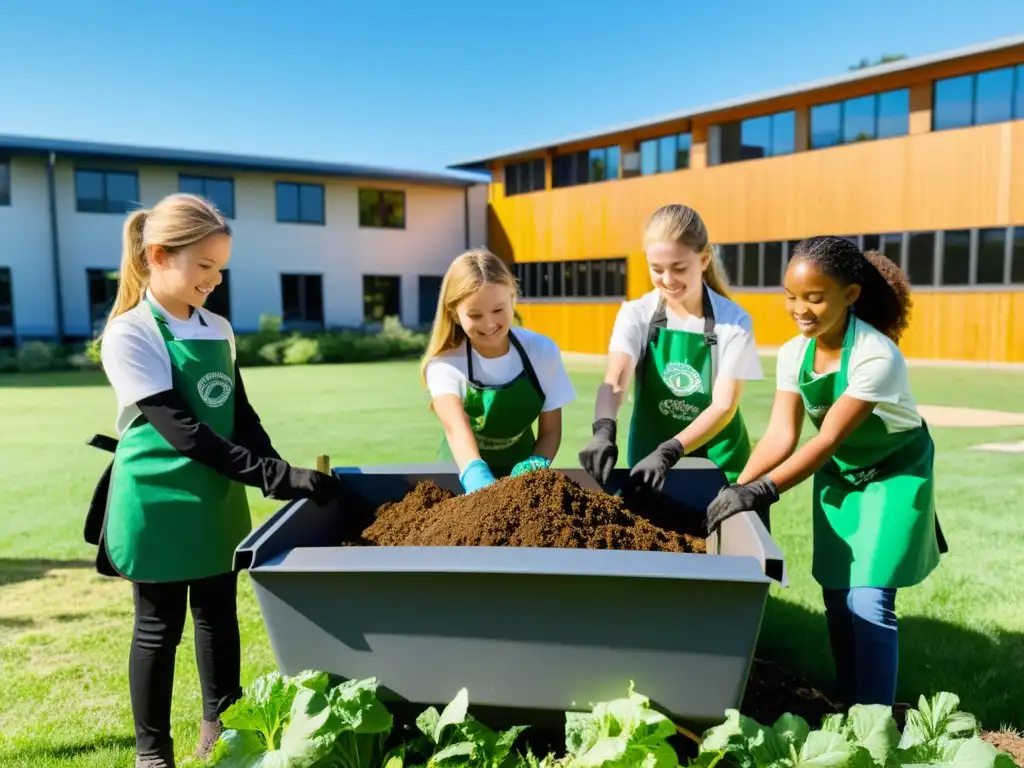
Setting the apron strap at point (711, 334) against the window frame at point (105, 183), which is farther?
the window frame at point (105, 183)

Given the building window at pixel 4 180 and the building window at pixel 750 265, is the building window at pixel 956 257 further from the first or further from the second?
the building window at pixel 4 180

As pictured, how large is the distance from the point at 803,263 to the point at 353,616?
136cm

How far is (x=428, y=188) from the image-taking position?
26641 mm

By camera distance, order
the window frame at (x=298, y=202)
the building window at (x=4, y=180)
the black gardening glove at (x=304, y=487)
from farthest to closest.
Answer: the window frame at (x=298, y=202)
the building window at (x=4, y=180)
the black gardening glove at (x=304, y=487)

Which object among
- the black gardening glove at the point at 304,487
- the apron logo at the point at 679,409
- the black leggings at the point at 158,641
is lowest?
the black leggings at the point at 158,641

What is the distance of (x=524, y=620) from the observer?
1.42 m

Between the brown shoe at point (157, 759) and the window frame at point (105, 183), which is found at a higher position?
the window frame at point (105, 183)

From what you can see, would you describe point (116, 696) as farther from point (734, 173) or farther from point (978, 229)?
point (734, 173)

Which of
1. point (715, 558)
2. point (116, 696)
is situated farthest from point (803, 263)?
point (116, 696)

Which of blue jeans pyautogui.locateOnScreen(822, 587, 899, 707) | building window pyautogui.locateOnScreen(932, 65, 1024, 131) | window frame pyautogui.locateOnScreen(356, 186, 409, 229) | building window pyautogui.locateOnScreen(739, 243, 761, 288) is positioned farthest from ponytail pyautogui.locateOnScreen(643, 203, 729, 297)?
window frame pyautogui.locateOnScreen(356, 186, 409, 229)

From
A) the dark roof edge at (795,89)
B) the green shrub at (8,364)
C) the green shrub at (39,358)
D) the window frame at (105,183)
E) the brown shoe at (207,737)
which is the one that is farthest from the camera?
the window frame at (105,183)

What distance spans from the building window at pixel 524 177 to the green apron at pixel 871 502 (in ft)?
72.5

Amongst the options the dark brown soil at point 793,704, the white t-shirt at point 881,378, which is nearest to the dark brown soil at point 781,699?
the dark brown soil at point 793,704

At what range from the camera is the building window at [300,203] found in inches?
971
